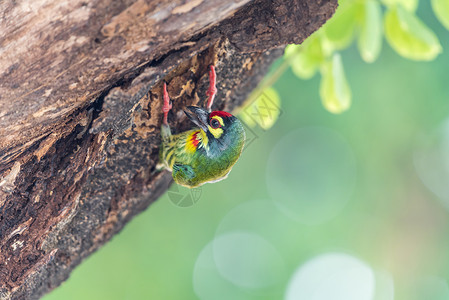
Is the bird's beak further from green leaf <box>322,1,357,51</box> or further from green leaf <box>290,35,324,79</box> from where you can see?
green leaf <box>322,1,357,51</box>

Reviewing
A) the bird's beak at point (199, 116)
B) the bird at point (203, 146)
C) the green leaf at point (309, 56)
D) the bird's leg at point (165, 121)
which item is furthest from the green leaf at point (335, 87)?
the bird's leg at point (165, 121)

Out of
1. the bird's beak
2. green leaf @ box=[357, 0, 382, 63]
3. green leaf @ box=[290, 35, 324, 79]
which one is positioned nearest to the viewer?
Result: the bird's beak

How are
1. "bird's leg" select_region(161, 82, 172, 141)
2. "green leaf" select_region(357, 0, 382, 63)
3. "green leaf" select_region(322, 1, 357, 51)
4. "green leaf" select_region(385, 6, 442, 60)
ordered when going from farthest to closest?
1. "green leaf" select_region(322, 1, 357, 51)
2. "green leaf" select_region(357, 0, 382, 63)
3. "green leaf" select_region(385, 6, 442, 60)
4. "bird's leg" select_region(161, 82, 172, 141)

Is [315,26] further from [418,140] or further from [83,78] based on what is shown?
[418,140]

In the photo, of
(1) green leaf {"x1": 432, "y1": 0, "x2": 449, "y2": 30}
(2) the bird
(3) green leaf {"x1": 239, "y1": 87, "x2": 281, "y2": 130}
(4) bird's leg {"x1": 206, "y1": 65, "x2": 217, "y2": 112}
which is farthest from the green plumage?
(1) green leaf {"x1": 432, "y1": 0, "x2": 449, "y2": 30}

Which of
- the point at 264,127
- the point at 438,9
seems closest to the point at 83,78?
the point at 264,127

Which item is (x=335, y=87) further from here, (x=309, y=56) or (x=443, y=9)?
(x=443, y=9)

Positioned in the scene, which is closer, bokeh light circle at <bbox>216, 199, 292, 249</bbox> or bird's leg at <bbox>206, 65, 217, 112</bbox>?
bird's leg at <bbox>206, 65, 217, 112</bbox>

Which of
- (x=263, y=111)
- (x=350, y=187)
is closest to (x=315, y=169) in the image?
(x=350, y=187)

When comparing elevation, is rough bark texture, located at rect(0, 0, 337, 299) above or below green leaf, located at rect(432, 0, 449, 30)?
above
